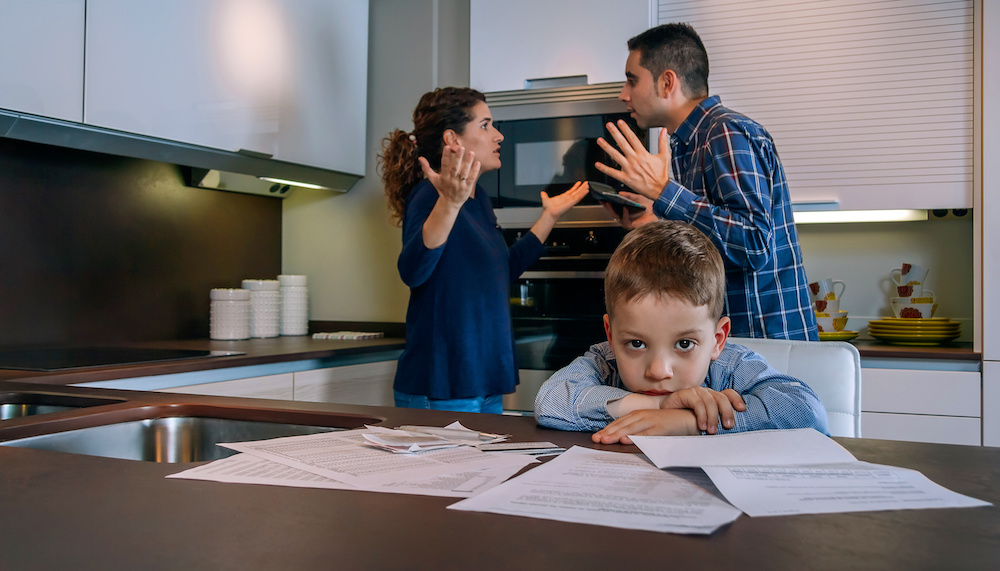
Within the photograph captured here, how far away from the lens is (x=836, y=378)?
46.9 inches

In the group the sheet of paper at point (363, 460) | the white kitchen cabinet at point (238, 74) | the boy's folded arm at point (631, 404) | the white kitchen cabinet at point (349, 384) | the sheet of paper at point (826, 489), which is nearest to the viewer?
the sheet of paper at point (826, 489)

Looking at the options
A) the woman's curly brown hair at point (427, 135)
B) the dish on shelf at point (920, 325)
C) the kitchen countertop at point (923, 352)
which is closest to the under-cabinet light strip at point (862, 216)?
the dish on shelf at point (920, 325)

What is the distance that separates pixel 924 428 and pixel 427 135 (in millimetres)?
1688

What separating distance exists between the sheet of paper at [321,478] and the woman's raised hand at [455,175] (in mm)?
1078

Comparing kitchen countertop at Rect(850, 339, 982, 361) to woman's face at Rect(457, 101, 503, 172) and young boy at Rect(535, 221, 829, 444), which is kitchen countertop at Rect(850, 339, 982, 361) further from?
young boy at Rect(535, 221, 829, 444)

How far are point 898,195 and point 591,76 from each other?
106 centimetres

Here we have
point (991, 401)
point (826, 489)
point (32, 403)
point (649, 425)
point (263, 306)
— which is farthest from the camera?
point (263, 306)

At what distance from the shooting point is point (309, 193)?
3232 mm

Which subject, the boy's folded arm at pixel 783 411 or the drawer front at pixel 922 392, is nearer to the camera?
the boy's folded arm at pixel 783 411

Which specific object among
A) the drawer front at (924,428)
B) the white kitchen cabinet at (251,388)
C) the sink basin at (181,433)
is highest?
the sink basin at (181,433)

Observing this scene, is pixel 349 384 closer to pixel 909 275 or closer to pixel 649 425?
pixel 649 425

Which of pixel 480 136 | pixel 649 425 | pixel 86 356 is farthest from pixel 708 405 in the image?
pixel 86 356

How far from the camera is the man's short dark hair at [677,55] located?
74.9 inches

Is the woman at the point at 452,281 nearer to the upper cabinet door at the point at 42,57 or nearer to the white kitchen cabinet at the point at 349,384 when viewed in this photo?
the white kitchen cabinet at the point at 349,384
